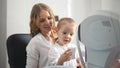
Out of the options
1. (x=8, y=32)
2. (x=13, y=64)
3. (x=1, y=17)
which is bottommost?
(x=13, y=64)

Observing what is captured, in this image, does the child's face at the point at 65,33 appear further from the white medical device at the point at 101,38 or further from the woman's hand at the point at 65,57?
the white medical device at the point at 101,38

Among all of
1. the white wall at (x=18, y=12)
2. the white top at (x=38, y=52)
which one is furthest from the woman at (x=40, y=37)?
the white wall at (x=18, y=12)

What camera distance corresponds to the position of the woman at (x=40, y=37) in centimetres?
135

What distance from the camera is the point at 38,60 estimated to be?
1.38 m

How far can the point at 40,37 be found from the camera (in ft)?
4.59

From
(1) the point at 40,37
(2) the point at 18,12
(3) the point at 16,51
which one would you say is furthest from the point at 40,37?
(2) the point at 18,12

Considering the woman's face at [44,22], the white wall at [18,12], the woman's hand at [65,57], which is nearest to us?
the woman's hand at [65,57]

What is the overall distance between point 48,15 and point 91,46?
579 millimetres

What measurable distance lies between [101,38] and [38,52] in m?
0.58

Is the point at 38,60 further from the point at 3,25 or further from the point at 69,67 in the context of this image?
the point at 3,25

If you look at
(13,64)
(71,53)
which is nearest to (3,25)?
(13,64)

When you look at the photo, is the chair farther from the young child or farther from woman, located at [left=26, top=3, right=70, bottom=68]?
the young child

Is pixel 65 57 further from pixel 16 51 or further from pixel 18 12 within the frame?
pixel 18 12

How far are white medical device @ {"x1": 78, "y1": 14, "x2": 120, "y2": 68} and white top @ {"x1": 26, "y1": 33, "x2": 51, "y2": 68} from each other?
46 centimetres
